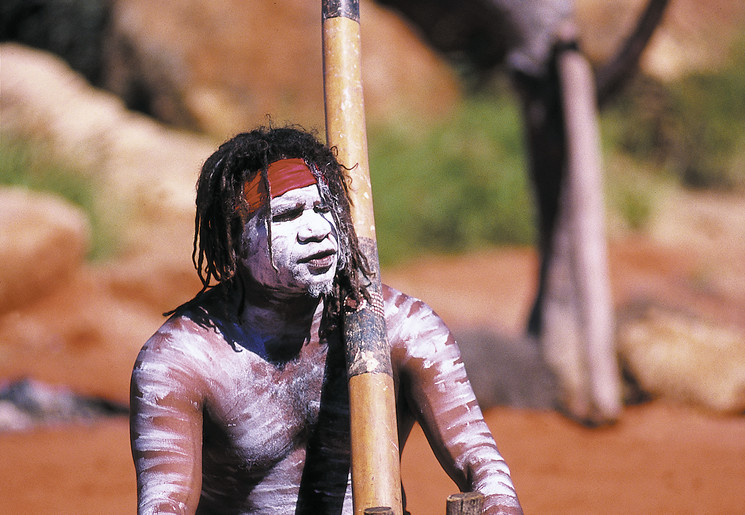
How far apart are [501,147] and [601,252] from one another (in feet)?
19.1

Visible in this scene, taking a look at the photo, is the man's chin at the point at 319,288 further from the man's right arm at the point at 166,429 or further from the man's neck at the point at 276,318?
the man's right arm at the point at 166,429

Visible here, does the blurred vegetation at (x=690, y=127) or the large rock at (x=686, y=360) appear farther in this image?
the blurred vegetation at (x=690, y=127)

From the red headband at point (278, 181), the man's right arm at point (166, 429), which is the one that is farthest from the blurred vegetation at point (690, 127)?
the man's right arm at point (166, 429)

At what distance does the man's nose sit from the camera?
219cm

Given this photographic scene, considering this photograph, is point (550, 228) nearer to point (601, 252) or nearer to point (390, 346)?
point (601, 252)

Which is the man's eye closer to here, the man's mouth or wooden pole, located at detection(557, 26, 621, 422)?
the man's mouth

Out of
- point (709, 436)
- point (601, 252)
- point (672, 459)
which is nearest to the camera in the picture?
point (672, 459)

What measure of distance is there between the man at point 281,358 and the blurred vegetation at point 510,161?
7788mm

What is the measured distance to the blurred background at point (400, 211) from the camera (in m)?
5.61

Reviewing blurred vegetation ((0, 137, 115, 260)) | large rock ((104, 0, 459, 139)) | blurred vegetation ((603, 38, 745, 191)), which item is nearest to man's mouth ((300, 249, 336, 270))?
blurred vegetation ((0, 137, 115, 260))

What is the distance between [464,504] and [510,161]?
9.95 meters

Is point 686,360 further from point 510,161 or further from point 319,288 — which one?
point 510,161

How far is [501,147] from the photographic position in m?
11.8

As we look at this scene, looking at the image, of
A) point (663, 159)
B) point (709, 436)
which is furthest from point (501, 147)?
point (709, 436)
